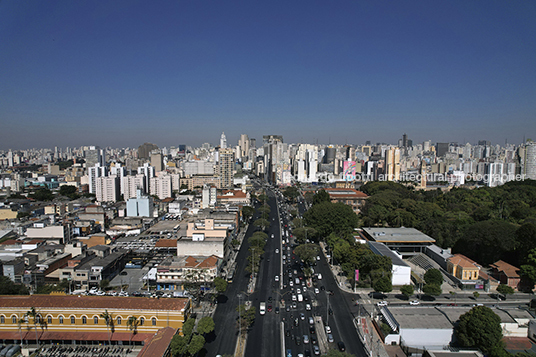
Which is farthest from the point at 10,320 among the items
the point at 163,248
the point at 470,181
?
the point at 470,181

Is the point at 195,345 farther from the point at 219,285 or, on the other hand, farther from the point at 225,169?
the point at 225,169

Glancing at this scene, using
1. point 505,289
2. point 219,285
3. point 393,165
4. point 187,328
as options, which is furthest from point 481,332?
point 393,165

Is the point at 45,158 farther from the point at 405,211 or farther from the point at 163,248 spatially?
the point at 405,211

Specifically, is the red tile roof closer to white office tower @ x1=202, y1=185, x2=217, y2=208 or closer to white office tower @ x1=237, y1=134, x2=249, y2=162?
white office tower @ x1=202, y1=185, x2=217, y2=208

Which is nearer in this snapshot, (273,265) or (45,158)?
(273,265)

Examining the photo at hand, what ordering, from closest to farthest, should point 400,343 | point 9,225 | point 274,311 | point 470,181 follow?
1. point 400,343
2. point 274,311
3. point 9,225
4. point 470,181

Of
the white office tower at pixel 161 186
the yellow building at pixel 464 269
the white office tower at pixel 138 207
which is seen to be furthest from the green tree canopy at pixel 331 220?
the white office tower at pixel 161 186

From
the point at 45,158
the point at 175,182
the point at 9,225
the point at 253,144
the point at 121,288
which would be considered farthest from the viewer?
the point at 253,144
